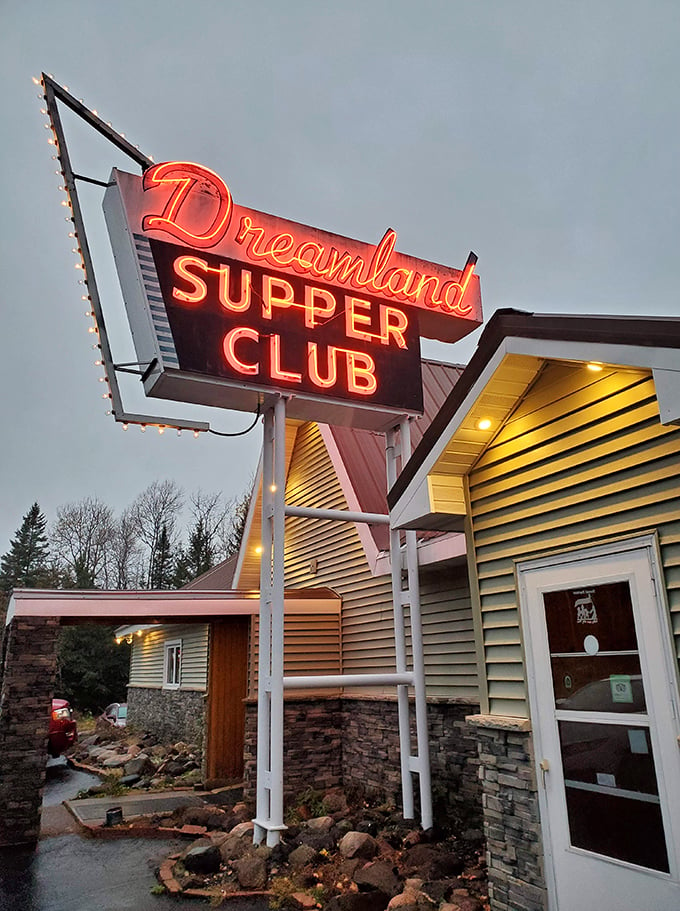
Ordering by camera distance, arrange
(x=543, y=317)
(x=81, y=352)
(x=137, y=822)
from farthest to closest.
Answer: (x=81, y=352), (x=137, y=822), (x=543, y=317)

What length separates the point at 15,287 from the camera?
51.7 metres

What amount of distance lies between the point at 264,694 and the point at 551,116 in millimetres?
38585

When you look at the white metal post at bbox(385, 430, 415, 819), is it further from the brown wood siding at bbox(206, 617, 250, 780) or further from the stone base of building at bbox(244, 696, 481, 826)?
the brown wood siding at bbox(206, 617, 250, 780)

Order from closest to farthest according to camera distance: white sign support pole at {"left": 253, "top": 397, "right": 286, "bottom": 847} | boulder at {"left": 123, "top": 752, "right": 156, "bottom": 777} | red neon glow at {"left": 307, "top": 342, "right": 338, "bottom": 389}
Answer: white sign support pole at {"left": 253, "top": 397, "right": 286, "bottom": 847}
red neon glow at {"left": 307, "top": 342, "right": 338, "bottom": 389}
boulder at {"left": 123, "top": 752, "right": 156, "bottom": 777}

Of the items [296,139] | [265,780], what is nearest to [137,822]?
[265,780]

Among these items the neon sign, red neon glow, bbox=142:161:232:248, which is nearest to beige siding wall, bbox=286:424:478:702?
the neon sign

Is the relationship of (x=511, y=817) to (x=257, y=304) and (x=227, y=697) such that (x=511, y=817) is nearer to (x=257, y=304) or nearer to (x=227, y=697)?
(x=257, y=304)

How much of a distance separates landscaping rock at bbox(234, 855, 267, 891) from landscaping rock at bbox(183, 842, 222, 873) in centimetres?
25

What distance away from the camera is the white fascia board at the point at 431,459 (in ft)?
16.8

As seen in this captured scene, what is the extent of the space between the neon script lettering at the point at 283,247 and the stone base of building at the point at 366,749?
20.3 ft

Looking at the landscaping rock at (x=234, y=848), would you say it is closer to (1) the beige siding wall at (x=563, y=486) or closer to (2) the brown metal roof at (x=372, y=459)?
(1) the beige siding wall at (x=563, y=486)

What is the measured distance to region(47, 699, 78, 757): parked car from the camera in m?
15.2

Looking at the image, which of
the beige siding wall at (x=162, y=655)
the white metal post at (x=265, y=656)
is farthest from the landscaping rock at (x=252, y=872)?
the beige siding wall at (x=162, y=655)

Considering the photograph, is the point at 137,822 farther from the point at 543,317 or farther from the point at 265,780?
the point at 543,317
